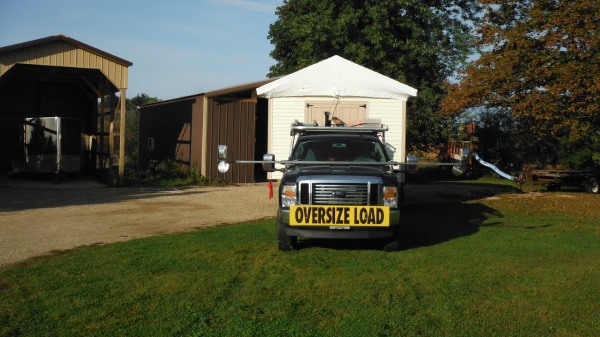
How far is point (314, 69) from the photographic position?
40.1ft

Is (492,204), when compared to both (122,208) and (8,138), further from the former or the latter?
(8,138)

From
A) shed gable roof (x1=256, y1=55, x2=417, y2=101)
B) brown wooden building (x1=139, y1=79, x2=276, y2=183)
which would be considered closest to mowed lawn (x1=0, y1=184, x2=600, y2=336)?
shed gable roof (x1=256, y1=55, x2=417, y2=101)

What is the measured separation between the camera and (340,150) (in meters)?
8.01

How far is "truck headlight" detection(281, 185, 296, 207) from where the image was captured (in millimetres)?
6562

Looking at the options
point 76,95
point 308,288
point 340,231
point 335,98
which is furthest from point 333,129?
point 76,95

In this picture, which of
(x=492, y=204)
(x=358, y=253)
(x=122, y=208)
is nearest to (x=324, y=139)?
(x=358, y=253)

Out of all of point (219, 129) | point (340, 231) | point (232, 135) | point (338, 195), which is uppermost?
point (219, 129)

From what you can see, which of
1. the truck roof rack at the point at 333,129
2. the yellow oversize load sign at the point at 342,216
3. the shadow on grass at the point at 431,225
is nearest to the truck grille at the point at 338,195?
the yellow oversize load sign at the point at 342,216

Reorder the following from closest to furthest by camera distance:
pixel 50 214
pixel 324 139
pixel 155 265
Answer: pixel 155 265
pixel 324 139
pixel 50 214

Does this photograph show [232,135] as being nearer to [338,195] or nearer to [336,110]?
[336,110]

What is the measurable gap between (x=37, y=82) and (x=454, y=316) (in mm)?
22379

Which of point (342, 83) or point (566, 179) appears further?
point (566, 179)

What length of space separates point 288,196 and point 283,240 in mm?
640

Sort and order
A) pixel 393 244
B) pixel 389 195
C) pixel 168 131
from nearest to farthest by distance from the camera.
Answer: pixel 389 195, pixel 393 244, pixel 168 131
